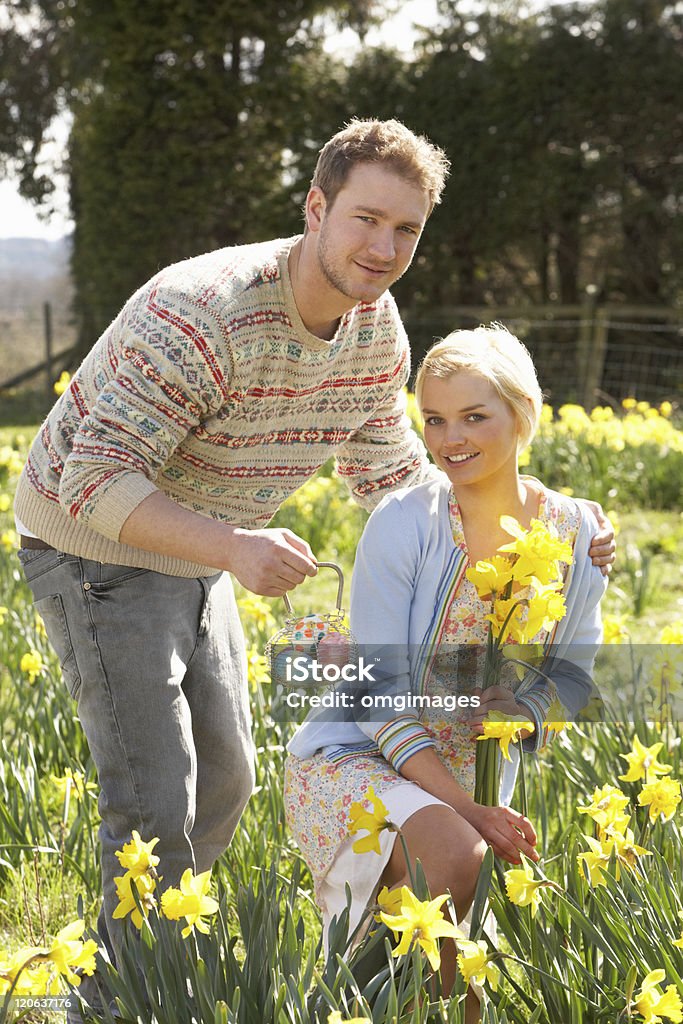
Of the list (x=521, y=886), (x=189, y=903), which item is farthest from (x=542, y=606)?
(x=189, y=903)

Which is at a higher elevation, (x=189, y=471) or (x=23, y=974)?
(x=189, y=471)

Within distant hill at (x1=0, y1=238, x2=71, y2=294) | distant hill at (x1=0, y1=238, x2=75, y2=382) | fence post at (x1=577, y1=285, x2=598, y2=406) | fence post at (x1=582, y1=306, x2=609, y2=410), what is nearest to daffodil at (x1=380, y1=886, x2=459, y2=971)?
fence post at (x1=582, y1=306, x2=609, y2=410)

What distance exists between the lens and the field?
1.48 metres

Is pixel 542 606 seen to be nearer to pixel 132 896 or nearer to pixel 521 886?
pixel 521 886

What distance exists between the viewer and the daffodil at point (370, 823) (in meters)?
1.66

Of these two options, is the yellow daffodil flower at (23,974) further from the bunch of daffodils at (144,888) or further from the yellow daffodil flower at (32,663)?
the yellow daffodil flower at (32,663)

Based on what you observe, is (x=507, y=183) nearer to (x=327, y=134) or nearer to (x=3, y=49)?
(x=327, y=134)

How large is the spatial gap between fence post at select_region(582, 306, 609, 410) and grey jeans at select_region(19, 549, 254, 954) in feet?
27.8

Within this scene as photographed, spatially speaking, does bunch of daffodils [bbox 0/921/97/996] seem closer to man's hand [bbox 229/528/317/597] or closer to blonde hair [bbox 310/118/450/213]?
man's hand [bbox 229/528/317/597]

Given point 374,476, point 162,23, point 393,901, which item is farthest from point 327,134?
point 393,901

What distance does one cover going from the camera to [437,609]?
2.05 metres

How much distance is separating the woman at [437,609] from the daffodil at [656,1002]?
0.40m

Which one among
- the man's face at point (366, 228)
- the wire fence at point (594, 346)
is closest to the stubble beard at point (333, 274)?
the man's face at point (366, 228)

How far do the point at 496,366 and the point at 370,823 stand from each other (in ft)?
2.88
